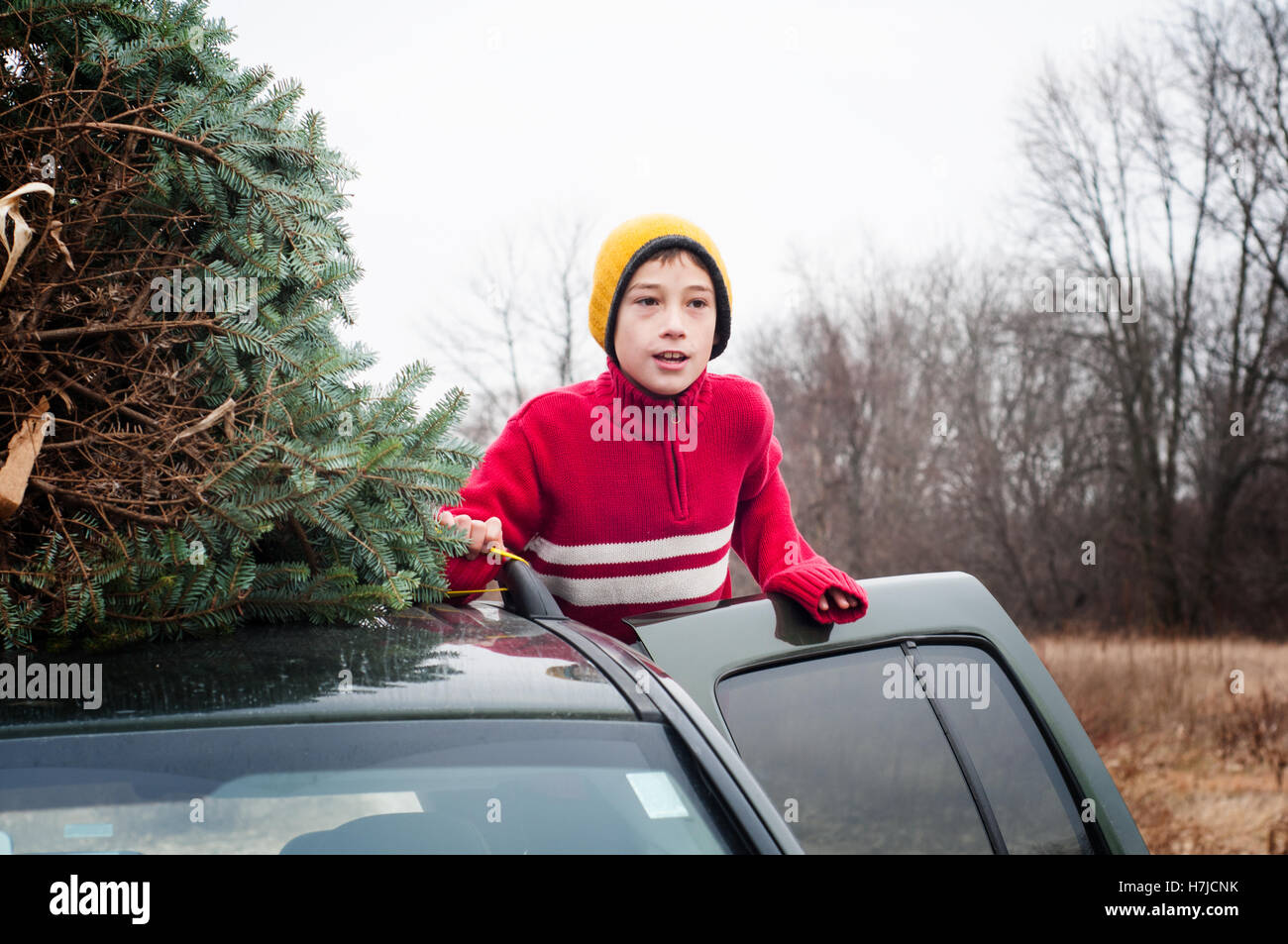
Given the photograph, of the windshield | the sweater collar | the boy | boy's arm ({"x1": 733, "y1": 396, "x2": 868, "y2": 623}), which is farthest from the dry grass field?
the windshield

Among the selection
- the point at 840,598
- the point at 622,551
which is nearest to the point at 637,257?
the point at 622,551

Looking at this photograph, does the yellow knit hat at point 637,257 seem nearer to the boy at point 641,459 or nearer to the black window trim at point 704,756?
the boy at point 641,459

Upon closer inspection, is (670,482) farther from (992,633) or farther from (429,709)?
(429,709)

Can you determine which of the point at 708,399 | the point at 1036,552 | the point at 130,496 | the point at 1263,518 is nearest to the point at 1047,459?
the point at 1036,552

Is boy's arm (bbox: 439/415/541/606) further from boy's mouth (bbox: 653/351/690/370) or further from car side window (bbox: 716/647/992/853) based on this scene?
car side window (bbox: 716/647/992/853)

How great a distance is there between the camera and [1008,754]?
7.99 ft

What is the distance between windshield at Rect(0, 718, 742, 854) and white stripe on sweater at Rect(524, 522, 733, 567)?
1290 mm

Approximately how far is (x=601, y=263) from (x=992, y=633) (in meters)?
1.41

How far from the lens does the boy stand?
2881 millimetres

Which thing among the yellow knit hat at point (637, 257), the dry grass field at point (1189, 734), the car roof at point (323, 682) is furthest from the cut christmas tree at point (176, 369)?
the dry grass field at point (1189, 734)

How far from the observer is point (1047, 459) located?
83.3 feet

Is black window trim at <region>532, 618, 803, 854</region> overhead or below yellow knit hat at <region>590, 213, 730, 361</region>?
below

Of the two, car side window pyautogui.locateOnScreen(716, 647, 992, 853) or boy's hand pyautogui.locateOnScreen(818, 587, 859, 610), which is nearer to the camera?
car side window pyautogui.locateOnScreen(716, 647, 992, 853)

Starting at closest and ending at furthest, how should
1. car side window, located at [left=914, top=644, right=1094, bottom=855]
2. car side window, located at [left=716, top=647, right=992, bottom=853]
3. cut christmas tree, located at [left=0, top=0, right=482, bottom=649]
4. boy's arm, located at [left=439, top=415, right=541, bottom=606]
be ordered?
1. cut christmas tree, located at [left=0, top=0, right=482, bottom=649]
2. car side window, located at [left=716, top=647, right=992, bottom=853]
3. car side window, located at [left=914, top=644, right=1094, bottom=855]
4. boy's arm, located at [left=439, top=415, right=541, bottom=606]
